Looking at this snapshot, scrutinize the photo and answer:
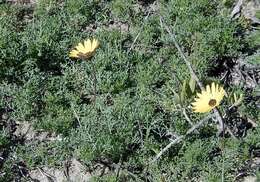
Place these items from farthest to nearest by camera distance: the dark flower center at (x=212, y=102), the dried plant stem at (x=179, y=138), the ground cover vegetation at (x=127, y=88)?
the ground cover vegetation at (x=127, y=88)
the dried plant stem at (x=179, y=138)
the dark flower center at (x=212, y=102)

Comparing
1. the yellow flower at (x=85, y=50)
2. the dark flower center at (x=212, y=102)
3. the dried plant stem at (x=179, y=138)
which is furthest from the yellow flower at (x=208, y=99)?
the yellow flower at (x=85, y=50)

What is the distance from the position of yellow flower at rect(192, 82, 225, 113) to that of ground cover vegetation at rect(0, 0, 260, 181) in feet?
0.89

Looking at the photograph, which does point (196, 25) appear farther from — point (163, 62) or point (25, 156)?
point (25, 156)

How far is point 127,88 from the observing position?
4.65 meters

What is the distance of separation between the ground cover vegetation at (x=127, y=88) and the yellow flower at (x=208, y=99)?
0.27 m

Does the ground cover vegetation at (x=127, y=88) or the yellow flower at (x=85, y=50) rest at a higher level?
the yellow flower at (x=85, y=50)

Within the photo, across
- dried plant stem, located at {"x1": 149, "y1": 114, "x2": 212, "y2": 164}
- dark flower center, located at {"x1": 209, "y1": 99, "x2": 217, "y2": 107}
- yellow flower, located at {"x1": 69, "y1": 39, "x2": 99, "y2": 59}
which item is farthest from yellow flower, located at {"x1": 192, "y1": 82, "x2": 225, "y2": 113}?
yellow flower, located at {"x1": 69, "y1": 39, "x2": 99, "y2": 59}

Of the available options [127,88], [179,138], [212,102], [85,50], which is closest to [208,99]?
[212,102]

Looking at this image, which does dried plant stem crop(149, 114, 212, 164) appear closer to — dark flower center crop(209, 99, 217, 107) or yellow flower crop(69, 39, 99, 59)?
dark flower center crop(209, 99, 217, 107)

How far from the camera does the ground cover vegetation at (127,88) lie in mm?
4121

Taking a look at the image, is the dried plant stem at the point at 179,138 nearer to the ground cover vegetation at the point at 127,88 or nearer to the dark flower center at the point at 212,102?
the ground cover vegetation at the point at 127,88

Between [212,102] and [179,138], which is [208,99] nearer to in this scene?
[212,102]

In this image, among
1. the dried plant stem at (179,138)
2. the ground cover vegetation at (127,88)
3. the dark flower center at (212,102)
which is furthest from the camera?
the ground cover vegetation at (127,88)

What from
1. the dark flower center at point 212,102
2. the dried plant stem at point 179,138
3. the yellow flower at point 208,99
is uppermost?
the dark flower center at point 212,102
